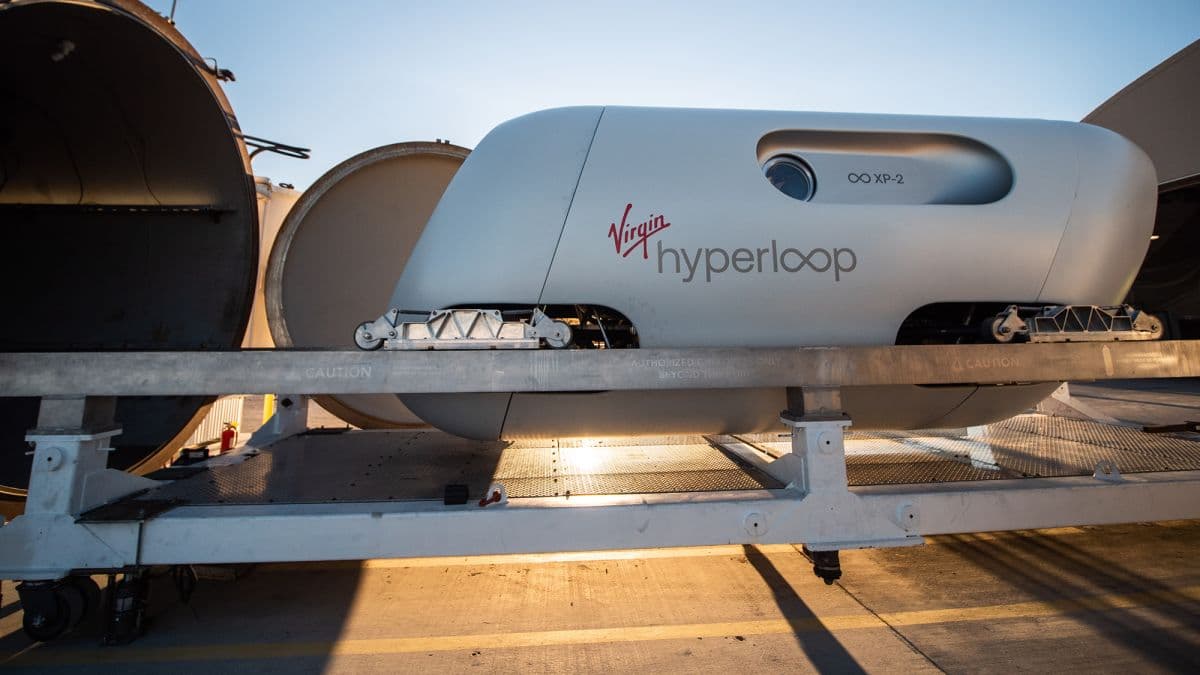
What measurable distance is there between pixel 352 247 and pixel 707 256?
Answer: 3.71 metres

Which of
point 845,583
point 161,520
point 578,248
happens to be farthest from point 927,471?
point 161,520

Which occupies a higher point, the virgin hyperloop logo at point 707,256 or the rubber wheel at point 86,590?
the virgin hyperloop logo at point 707,256

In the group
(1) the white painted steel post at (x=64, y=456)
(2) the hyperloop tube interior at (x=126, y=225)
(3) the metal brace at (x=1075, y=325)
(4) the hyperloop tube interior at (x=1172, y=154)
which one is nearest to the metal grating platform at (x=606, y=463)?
(1) the white painted steel post at (x=64, y=456)

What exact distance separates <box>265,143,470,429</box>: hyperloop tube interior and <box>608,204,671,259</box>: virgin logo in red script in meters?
2.97

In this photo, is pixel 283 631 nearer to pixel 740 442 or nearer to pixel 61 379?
pixel 61 379

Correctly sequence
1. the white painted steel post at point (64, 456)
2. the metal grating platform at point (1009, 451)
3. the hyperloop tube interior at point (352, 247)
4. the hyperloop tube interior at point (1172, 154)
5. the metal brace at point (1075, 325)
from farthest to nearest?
the hyperloop tube interior at point (1172, 154), the hyperloop tube interior at point (352, 247), the metal grating platform at point (1009, 451), the metal brace at point (1075, 325), the white painted steel post at point (64, 456)

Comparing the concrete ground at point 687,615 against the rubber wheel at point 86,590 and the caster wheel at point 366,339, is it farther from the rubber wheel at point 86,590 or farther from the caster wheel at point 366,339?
the caster wheel at point 366,339

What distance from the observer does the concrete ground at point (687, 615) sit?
210cm

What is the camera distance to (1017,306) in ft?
8.21

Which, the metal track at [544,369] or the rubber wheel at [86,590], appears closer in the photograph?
the metal track at [544,369]

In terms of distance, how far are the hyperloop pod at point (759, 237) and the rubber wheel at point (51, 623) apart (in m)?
1.52

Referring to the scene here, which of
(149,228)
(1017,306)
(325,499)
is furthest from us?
(149,228)

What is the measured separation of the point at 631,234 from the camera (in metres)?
2.34

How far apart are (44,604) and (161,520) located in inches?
25.2
